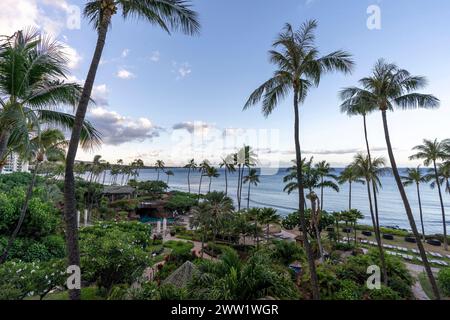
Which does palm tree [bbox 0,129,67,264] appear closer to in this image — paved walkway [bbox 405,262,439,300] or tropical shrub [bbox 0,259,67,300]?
tropical shrub [bbox 0,259,67,300]

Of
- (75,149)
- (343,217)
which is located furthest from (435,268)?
(75,149)

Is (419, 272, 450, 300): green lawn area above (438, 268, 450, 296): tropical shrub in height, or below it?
below

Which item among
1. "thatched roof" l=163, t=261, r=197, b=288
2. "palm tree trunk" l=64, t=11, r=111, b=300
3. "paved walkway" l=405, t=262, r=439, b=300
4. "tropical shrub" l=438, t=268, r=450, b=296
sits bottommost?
"paved walkway" l=405, t=262, r=439, b=300

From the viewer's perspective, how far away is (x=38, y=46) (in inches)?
246

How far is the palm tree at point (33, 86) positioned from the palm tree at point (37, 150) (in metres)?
0.48

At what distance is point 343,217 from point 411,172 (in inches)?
591

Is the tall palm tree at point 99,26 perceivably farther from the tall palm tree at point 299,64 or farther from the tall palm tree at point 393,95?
the tall palm tree at point 393,95

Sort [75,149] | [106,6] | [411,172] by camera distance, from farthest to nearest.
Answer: [411,172] < [106,6] < [75,149]

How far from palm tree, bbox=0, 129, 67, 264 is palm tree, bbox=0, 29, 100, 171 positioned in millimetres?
481

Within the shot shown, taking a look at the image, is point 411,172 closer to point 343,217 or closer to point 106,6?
point 343,217

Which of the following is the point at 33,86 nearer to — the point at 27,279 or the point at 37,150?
the point at 37,150

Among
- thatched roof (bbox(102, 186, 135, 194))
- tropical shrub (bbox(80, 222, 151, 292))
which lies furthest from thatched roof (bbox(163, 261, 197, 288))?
thatched roof (bbox(102, 186, 135, 194))

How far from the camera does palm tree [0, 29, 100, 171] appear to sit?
18.6 feet
